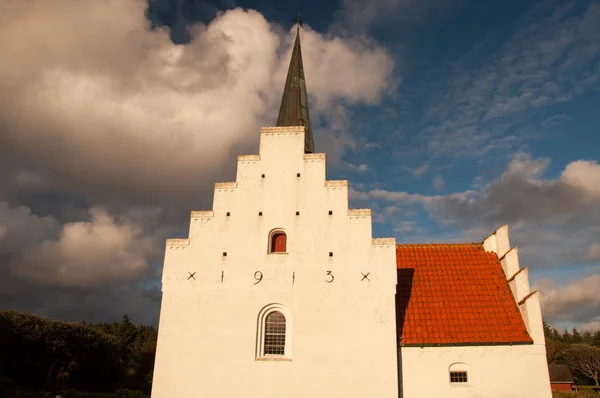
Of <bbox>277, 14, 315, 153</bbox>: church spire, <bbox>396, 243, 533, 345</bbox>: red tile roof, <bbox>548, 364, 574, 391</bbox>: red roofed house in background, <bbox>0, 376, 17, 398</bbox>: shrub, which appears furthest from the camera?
<bbox>548, 364, 574, 391</bbox>: red roofed house in background

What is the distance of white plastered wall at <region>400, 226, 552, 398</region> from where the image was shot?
16984 millimetres

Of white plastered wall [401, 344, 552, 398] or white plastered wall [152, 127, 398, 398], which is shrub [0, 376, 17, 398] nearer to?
white plastered wall [152, 127, 398, 398]

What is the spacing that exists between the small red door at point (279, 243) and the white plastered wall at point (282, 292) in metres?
0.39

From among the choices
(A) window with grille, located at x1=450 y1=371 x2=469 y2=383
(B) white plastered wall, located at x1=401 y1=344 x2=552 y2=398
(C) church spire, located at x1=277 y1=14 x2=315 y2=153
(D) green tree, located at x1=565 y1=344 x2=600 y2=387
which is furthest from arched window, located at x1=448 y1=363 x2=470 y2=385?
(D) green tree, located at x1=565 y1=344 x2=600 y2=387

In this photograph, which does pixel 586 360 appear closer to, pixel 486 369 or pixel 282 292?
pixel 486 369

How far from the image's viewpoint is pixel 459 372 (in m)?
17.4

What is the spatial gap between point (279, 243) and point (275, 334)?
371 cm

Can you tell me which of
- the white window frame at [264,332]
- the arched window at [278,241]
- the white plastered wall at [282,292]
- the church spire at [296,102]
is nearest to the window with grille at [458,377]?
the white plastered wall at [282,292]

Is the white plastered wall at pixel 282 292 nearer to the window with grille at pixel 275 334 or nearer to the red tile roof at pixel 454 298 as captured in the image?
the window with grille at pixel 275 334

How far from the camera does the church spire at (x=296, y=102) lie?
2188 cm

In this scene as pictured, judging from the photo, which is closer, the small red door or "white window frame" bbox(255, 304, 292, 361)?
"white window frame" bbox(255, 304, 292, 361)

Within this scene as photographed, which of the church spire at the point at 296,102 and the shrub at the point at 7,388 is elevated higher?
the church spire at the point at 296,102

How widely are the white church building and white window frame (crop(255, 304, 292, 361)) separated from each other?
42 mm

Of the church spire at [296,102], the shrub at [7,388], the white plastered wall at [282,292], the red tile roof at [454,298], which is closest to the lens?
the white plastered wall at [282,292]
